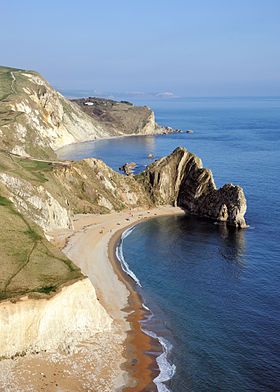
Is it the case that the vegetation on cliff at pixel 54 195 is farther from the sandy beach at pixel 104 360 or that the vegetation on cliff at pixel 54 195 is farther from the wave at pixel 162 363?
the wave at pixel 162 363

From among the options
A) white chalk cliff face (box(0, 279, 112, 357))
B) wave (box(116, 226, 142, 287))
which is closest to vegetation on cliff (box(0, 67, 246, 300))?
white chalk cliff face (box(0, 279, 112, 357))

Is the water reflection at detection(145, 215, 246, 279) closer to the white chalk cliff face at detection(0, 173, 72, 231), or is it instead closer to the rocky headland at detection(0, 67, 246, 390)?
the rocky headland at detection(0, 67, 246, 390)

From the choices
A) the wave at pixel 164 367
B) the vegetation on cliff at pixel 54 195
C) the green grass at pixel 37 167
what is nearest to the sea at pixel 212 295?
the wave at pixel 164 367

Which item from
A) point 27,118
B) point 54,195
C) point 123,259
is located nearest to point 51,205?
point 54,195

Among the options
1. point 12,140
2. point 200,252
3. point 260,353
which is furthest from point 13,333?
point 12,140

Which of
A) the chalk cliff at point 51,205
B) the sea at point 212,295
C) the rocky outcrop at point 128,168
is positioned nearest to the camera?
the chalk cliff at point 51,205

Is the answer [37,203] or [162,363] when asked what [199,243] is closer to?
[37,203]
